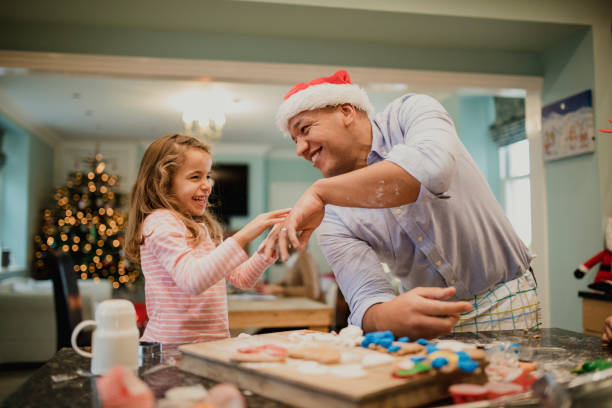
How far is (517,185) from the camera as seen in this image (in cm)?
561

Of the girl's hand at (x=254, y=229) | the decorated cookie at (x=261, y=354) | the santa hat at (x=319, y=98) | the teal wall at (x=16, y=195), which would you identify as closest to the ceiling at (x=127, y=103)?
the teal wall at (x=16, y=195)

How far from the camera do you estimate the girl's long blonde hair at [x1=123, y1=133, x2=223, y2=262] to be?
1.51 meters

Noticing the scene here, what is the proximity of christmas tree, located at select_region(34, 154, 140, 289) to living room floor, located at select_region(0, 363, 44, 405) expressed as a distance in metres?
2.85

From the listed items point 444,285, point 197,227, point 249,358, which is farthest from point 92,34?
point 249,358

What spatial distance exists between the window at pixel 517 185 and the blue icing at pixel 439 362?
16.8 feet

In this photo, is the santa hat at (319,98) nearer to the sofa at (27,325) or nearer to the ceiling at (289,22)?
the ceiling at (289,22)

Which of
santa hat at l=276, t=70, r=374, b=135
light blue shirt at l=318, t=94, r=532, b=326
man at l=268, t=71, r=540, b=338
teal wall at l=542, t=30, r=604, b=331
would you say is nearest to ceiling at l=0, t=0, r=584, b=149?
teal wall at l=542, t=30, r=604, b=331

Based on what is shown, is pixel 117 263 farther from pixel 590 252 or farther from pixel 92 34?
pixel 590 252

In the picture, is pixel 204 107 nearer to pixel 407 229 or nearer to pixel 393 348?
pixel 407 229

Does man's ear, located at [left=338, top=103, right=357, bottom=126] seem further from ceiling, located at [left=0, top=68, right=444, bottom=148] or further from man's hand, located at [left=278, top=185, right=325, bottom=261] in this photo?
ceiling, located at [left=0, top=68, right=444, bottom=148]

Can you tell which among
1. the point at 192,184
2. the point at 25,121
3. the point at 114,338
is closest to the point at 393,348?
the point at 114,338

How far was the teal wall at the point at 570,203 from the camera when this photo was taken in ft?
11.2

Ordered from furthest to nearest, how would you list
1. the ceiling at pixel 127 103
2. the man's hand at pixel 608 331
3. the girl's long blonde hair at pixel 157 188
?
1. the ceiling at pixel 127 103
2. the girl's long blonde hair at pixel 157 188
3. the man's hand at pixel 608 331

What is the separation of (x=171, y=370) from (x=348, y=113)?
81 cm
